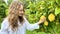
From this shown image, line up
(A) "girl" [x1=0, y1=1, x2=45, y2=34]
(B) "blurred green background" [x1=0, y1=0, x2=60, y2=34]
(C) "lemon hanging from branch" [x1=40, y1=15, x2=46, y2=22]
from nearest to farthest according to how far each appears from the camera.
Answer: (A) "girl" [x1=0, y1=1, x2=45, y2=34] < (B) "blurred green background" [x1=0, y1=0, x2=60, y2=34] < (C) "lemon hanging from branch" [x1=40, y1=15, x2=46, y2=22]

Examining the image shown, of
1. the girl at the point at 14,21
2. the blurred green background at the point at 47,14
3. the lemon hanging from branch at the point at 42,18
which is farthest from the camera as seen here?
the lemon hanging from branch at the point at 42,18

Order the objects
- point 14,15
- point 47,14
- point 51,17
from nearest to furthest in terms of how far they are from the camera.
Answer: point 14,15
point 51,17
point 47,14

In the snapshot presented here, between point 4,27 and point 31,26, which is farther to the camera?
point 31,26

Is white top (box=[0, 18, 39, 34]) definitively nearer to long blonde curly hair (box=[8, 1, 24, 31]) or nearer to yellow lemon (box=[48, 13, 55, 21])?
long blonde curly hair (box=[8, 1, 24, 31])

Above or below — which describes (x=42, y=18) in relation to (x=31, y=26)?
above

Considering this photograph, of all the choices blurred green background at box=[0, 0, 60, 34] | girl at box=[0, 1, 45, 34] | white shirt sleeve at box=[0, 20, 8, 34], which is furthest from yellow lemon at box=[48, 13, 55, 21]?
white shirt sleeve at box=[0, 20, 8, 34]

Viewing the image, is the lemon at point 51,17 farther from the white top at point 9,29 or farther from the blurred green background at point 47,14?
the white top at point 9,29

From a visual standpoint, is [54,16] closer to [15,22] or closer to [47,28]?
[47,28]

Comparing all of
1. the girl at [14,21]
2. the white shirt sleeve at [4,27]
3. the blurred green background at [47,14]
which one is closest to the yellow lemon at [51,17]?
the blurred green background at [47,14]

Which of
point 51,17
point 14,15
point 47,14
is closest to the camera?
point 14,15

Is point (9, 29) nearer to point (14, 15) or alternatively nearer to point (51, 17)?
point (14, 15)

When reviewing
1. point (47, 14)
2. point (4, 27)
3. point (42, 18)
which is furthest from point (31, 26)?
point (4, 27)

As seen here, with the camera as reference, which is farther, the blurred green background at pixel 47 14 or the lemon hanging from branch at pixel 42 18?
the lemon hanging from branch at pixel 42 18

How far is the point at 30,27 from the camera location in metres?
4.10
